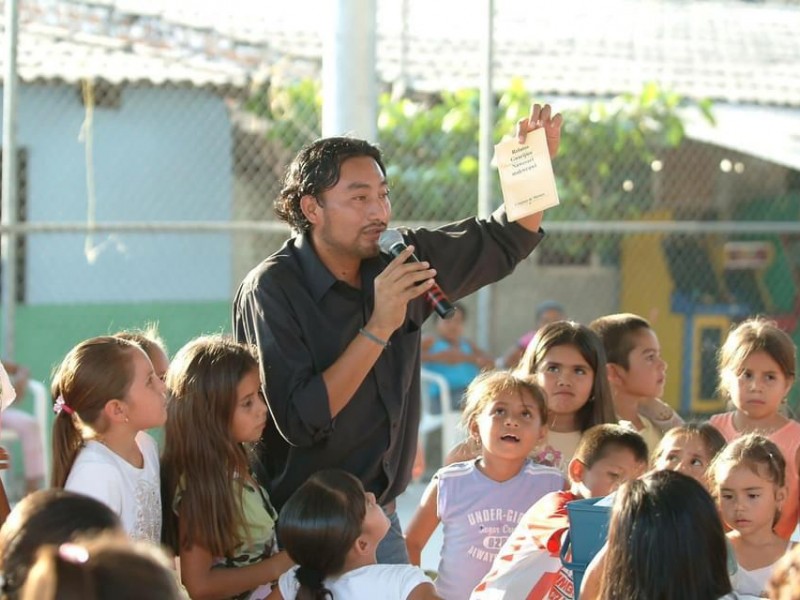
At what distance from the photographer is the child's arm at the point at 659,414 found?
15.7 ft

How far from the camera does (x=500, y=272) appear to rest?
12.5ft

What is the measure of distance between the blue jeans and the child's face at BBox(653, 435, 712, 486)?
0.80 metres

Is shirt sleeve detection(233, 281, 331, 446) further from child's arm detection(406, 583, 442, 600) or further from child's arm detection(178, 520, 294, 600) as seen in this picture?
child's arm detection(406, 583, 442, 600)

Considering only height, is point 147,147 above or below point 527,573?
above

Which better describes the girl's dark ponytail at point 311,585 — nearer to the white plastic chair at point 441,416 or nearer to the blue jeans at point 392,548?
the blue jeans at point 392,548

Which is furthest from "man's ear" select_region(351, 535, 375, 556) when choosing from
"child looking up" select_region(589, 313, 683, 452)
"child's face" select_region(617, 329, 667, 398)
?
"child's face" select_region(617, 329, 667, 398)

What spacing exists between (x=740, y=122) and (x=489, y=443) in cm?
583

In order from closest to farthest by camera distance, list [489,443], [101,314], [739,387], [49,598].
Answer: [49,598]
[489,443]
[739,387]
[101,314]

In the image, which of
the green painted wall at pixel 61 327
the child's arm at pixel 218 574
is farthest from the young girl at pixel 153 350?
the green painted wall at pixel 61 327

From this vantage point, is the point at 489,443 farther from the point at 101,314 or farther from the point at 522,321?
the point at 522,321

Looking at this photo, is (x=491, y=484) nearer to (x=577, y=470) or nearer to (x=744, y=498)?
(x=577, y=470)

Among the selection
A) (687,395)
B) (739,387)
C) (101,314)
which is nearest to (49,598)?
(739,387)

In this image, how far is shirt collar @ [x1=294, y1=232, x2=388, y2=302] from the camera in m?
3.56

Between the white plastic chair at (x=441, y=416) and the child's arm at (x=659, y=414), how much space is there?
274 cm
